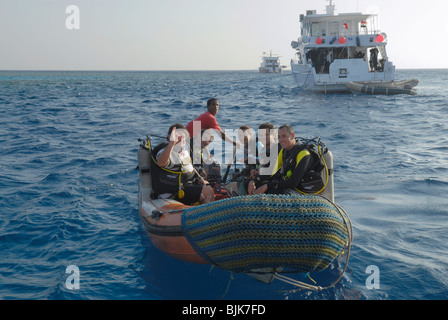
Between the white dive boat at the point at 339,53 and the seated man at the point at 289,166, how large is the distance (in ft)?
89.4

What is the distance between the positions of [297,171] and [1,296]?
3841 mm

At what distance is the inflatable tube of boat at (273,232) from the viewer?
3973 mm

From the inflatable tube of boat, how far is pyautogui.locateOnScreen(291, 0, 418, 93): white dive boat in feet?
93.5

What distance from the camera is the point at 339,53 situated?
33.8 metres

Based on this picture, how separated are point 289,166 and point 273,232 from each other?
153 cm

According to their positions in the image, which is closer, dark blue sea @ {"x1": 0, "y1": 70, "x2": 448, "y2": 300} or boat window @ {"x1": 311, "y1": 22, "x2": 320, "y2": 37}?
dark blue sea @ {"x1": 0, "y1": 70, "x2": 448, "y2": 300}

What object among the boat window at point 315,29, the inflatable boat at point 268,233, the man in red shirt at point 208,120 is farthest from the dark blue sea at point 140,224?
the boat window at point 315,29

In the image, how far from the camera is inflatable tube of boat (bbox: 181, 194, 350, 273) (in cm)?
397
